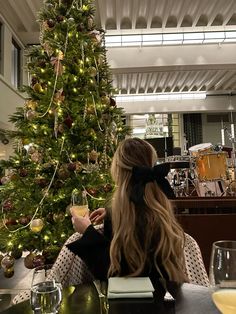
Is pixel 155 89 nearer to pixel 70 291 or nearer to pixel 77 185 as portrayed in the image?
pixel 77 185

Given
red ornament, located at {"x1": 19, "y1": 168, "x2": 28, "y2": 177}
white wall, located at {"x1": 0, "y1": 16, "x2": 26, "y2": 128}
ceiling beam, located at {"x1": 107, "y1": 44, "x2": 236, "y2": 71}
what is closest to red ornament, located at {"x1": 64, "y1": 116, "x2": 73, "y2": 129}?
red ornament, located at {"x1": 19, "y1": 168, "x2": 28, "y2": 177}

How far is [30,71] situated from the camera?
3.13 meters

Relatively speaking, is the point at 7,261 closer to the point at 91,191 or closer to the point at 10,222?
the point at 10,222

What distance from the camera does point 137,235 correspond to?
1278mm

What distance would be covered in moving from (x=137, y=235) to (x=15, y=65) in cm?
737

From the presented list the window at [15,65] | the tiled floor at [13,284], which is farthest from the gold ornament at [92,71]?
the window at [15,65]

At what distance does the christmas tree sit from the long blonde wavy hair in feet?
4.58

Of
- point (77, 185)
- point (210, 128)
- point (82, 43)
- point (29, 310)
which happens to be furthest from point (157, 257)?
point (210, 128)

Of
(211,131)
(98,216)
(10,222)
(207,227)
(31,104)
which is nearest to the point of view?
(98,216)

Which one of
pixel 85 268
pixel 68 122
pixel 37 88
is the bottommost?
pixel 85 268

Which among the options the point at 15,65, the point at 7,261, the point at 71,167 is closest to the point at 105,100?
the point at 71,167

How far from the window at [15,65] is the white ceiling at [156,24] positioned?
263 millimetres

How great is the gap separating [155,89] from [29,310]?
10.7 meters

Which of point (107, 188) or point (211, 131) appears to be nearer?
point (107, 188)
